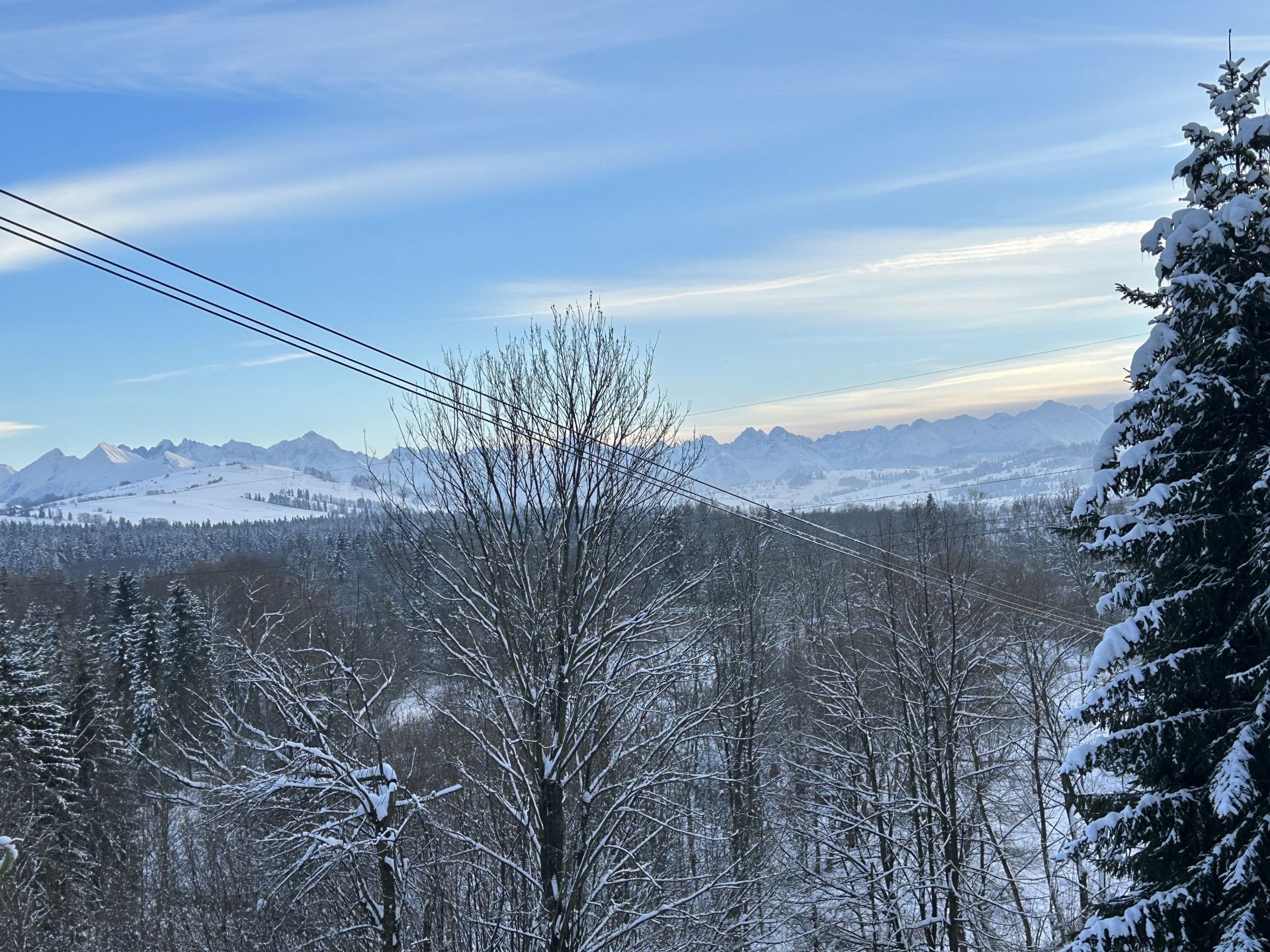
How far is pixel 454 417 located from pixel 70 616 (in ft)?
201

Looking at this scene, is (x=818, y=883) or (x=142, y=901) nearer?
(x=818, y=883)

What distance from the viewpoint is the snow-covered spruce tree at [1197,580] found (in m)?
5.93

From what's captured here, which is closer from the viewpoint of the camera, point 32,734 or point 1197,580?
point 1197,580

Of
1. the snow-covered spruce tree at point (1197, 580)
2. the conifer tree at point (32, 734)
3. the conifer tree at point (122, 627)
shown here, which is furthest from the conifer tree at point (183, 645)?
the snow-covered spruce tree at point (1197, 580)

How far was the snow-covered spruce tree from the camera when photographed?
5930 mm

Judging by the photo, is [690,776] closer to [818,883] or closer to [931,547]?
[818,883]

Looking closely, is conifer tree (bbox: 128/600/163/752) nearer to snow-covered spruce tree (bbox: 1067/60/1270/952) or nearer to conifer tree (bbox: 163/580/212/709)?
conifer tree (bbox: 163/580/212/709)

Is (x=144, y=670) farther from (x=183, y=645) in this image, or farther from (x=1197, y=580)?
(x=1197, y=580)

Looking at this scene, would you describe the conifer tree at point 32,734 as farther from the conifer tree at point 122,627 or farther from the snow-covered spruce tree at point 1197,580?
the snow-covered spruce tree at point 1197,580

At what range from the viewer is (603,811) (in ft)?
32.0

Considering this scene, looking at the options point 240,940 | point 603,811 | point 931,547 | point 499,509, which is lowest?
point 240,940

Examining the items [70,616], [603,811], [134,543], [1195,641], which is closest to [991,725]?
[603,811]

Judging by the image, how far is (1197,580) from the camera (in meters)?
6.39

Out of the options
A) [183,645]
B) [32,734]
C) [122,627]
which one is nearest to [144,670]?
[183,645]
